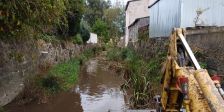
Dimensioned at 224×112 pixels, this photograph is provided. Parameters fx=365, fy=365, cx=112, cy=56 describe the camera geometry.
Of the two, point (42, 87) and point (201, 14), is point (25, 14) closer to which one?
point (42, 87)

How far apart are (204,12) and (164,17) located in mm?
3399

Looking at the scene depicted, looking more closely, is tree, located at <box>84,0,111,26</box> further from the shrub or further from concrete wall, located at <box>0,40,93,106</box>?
concrete wall, located at <box>0,40,93,106</box>

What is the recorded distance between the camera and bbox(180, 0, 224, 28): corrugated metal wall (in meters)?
14.2

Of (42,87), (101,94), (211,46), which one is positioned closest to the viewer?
(211,46)

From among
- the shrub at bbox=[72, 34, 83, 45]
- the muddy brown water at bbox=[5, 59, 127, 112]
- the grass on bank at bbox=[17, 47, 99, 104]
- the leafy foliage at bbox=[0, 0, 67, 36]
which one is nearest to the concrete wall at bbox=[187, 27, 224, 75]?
the muddy brown water at bbox=[5, 59, 127, 112]

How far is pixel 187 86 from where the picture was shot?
3223mm

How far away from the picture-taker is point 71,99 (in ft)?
41.4

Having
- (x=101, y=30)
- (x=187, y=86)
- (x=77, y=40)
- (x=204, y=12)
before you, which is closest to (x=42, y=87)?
(x=204, y=12)

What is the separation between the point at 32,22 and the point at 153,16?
13.7m

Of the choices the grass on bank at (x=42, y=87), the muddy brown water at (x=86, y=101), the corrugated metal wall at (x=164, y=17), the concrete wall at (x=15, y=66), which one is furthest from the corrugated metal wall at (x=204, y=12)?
the concrete wall at (x=15, y=66)

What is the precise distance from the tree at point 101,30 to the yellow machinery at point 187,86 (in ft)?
160

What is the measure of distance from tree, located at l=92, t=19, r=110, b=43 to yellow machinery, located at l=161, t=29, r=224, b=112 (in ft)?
160

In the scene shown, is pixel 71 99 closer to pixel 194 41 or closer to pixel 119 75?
pixel 194 41

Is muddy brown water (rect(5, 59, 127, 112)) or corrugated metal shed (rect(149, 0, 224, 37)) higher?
corrugated metal shed (rect(149, 0, 224, 37))
